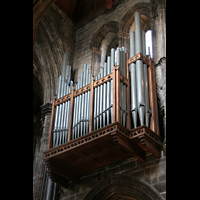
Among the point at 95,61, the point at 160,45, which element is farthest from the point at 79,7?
the point at 160,45

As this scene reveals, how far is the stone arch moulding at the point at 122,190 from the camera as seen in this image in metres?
9.15

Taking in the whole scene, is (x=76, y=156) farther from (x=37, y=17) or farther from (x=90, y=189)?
(x=37, y=17)

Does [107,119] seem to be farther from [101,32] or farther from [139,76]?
[101,32]

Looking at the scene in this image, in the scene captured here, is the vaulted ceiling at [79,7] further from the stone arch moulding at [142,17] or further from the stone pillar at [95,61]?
the stone pillar at [95,61]

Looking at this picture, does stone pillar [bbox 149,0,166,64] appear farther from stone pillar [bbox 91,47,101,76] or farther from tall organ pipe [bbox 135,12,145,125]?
stone pillar [bbox 91,47,101,76]

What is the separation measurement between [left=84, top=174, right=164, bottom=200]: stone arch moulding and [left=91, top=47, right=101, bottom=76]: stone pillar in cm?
484

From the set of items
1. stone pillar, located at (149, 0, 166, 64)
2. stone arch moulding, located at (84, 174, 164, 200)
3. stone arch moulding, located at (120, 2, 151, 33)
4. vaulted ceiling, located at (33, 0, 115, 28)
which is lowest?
stone arch moulding, located at (84, 174, 164, 200)

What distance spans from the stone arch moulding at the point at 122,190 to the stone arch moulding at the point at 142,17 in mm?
6161

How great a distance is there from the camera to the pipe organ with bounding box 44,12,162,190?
923 cm

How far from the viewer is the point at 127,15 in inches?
547

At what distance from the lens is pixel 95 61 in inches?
550

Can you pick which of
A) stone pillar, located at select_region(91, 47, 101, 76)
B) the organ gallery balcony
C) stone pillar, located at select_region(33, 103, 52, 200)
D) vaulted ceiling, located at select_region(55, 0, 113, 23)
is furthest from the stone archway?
the organ gallery balcony
